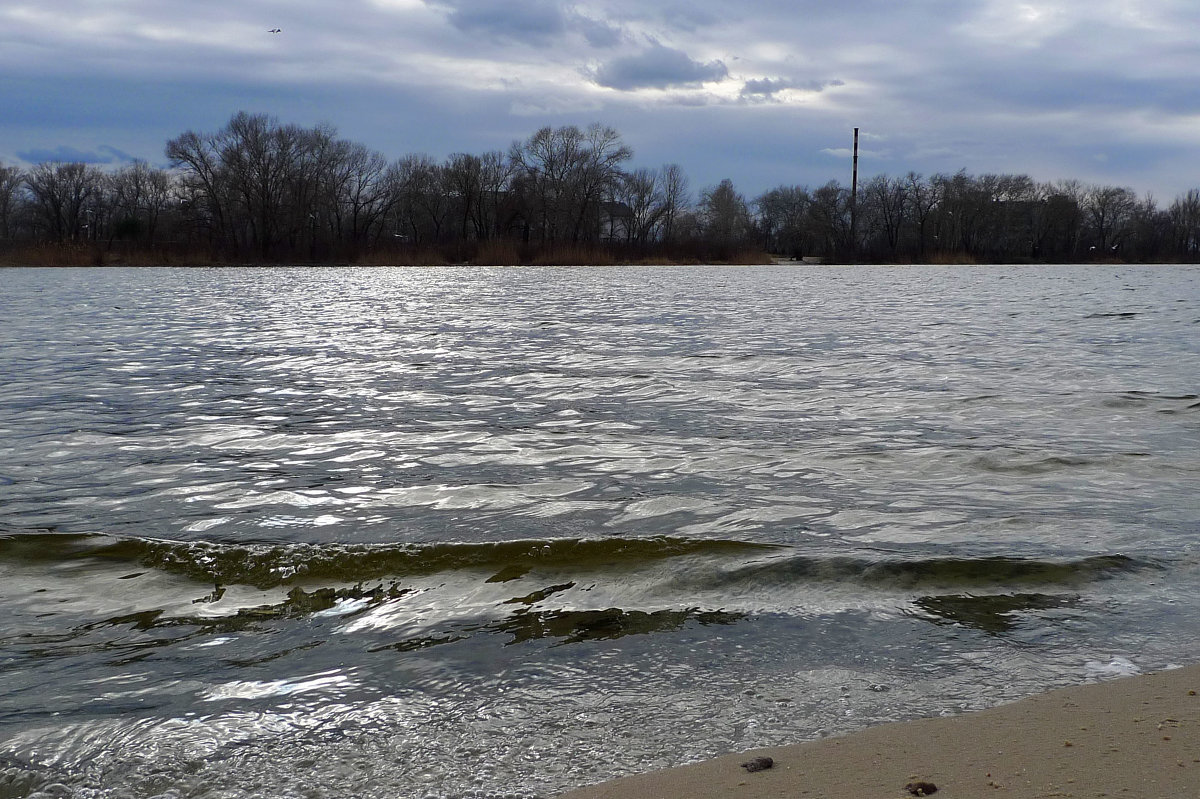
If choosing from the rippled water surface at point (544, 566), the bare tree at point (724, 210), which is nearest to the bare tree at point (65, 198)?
the bare tree at point (724, 210)

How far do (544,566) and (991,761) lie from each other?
2.14m

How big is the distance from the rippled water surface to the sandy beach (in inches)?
4.6

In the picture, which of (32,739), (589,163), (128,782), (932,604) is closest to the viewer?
(128,782)

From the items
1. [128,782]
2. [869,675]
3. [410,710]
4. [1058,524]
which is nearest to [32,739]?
[128,782]

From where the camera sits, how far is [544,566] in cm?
396

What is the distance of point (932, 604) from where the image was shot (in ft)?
11.2

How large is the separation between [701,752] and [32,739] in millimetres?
1753

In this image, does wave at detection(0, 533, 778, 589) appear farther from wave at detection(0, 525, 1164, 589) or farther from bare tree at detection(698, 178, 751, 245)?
bare tree at detection(698, 178, 751, 245)

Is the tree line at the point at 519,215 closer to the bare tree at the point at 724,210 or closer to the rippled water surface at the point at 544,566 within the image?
the bare tree at the point at 724,210

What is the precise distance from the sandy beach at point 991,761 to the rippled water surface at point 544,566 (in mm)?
118

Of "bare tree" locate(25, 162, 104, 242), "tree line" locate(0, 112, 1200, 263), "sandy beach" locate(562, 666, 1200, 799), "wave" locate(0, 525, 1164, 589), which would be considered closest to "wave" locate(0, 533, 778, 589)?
"wave" locate(0, 525, 1164, 589)

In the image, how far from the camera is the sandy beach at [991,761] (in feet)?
6.66

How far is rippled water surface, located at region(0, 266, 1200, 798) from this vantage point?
8.05 ft

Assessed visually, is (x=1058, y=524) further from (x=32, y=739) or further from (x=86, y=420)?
(x=86, y=420)
